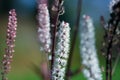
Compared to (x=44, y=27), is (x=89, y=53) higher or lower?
lower

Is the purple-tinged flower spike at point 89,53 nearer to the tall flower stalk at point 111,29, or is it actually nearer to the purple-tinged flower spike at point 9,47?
the tall flower stalk at point 111,29

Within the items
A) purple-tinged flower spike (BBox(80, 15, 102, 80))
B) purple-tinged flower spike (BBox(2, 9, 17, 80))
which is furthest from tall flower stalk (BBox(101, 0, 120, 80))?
purple-tinged flower spike (BBox(2, 9, 17, 80))

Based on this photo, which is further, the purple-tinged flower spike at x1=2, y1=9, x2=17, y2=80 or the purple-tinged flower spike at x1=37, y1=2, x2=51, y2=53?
the purple-tinged flower spike at x1=37, y1=2, x2=51, y2=53

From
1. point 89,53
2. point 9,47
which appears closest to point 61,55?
point 9,47

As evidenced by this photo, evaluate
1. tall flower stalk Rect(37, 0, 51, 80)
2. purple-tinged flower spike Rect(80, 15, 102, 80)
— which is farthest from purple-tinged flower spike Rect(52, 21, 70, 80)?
purple-tinged flower spike Rect(80, 15, 102, 80)

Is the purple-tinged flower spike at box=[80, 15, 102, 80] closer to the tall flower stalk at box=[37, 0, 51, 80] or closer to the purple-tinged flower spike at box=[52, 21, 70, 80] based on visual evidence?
the tall flower stalk at box=[37, 0, 51, 80]

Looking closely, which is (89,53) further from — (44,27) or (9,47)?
(9,47)

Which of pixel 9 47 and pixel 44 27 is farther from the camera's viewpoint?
pixel 44 27

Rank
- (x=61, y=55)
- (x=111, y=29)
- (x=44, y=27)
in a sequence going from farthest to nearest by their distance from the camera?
1. (x=44, y=27)
2. (x=111, y=29)
3. (x=61, y=55)

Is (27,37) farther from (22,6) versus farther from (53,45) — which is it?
(53,45)
